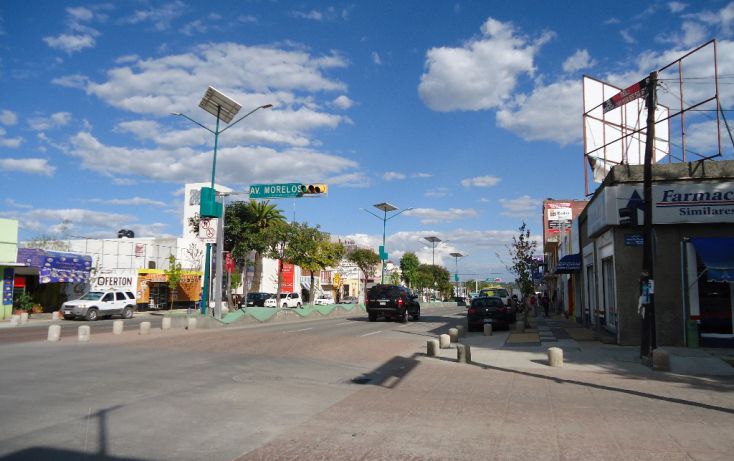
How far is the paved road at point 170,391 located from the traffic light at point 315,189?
28.8 feet

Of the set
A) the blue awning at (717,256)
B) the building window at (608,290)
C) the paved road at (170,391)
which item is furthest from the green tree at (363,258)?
the blue awning at (717,256)

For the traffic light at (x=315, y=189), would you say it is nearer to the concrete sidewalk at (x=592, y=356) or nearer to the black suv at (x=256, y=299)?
the concrete sidewalk at (x=592, y=356)

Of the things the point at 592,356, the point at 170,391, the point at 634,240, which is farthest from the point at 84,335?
the point at 634,240

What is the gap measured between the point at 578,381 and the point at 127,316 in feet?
103

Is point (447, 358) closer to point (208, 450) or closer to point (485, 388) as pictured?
point (485, 388)

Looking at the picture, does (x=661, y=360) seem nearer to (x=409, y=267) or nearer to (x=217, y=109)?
(x=217, y=109)

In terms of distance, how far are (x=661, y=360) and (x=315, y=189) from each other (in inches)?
659

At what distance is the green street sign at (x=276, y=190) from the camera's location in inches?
1059

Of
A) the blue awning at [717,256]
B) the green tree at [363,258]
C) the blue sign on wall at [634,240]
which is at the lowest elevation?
the blue awning at [717,256]

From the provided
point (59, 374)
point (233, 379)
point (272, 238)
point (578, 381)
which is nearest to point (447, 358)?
point (578, 381)

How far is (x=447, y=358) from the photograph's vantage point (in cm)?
1599

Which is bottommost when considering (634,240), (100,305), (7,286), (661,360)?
(661,360)

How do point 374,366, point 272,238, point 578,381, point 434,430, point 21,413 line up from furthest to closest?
1. point 272,238
2. point 374,366
3. point 578,381
4. point 21,413
5. point 434,430

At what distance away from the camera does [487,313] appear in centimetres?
2734
